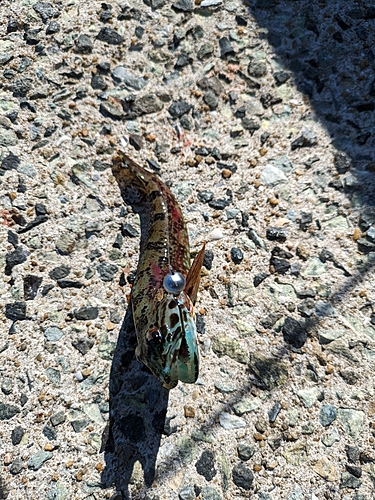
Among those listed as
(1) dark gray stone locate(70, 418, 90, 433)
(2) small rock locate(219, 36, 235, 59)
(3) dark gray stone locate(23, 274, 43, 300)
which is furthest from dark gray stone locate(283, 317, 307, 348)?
(2) small rock locate(219, 36, 235, 59)

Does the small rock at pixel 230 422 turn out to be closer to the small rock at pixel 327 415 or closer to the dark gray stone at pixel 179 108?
the small rock at pixel 327 415

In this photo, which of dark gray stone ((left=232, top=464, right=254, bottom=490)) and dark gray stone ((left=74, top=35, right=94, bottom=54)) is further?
dark gray stone ((left=74, top=35, right=94, bottom=54))

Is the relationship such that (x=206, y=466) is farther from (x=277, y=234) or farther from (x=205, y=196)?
(x=205, y=196)

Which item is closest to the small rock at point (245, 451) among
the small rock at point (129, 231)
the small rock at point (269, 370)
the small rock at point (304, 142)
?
the small rock at point (269, 370)

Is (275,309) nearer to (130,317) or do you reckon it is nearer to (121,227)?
(130,317)

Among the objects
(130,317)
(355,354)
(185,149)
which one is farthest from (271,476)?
(185,149)

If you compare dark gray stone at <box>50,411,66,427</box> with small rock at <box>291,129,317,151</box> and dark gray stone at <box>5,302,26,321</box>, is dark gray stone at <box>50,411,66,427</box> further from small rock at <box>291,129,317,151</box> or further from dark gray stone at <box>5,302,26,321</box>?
small rock at <box>291,129,317,151</box>
